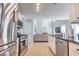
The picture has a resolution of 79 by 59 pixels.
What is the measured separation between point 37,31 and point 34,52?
29 cm

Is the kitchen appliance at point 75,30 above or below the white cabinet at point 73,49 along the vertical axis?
above

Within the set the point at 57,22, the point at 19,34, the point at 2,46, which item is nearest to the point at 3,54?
the point at 2,46

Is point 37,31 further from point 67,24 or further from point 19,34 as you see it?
point 67,24

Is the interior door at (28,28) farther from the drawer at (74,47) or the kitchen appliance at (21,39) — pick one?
the drawer at (74,47)

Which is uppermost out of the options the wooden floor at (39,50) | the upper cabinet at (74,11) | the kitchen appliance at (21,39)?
the upper cabinet at (74,11)

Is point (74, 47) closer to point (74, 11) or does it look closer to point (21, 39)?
point (74, 11)

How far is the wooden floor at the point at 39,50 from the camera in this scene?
1486 mm

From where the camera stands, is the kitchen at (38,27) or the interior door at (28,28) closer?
the kitchen at (38,27)

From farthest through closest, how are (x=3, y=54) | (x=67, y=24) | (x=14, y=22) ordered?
(x=67, y=24) → (x=14, y=22) → (x=3, y=54)

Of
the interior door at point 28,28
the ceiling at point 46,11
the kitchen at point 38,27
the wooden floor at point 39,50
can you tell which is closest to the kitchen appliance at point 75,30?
the kitchen at point 38,27

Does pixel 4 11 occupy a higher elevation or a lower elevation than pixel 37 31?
higher

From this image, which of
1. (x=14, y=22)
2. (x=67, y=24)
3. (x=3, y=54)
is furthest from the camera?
(x=67, y=24)

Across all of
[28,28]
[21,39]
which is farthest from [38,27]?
[21,39]

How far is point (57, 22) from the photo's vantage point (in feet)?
5.36
